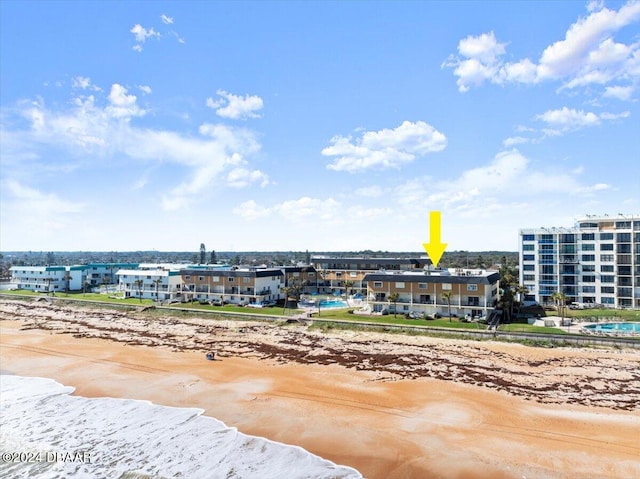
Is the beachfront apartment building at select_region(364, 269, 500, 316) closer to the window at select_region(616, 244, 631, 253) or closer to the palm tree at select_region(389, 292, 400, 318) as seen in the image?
the palm tree at select_region(389, 292, 400, 318)

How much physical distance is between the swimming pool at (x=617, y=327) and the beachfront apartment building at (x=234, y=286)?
4753 cm

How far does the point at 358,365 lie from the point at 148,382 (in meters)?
18.2

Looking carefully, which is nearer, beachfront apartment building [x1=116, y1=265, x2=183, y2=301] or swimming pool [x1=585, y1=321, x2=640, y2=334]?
swimming pool [x1=585, y1=321, x2=640, y2=334]

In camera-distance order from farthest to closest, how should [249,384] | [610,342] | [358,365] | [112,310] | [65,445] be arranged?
[112,310], [610,342], [358,365], [249,384], [65,445]

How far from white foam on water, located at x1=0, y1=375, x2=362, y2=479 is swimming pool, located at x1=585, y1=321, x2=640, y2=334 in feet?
141

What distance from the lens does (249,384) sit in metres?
32.4

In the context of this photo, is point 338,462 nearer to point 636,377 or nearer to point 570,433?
point 570,433

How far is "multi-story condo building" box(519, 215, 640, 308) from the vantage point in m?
64.1

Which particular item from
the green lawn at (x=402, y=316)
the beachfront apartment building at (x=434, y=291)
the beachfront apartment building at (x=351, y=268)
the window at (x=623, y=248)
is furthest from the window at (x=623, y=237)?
the beachfront apartment building at (x=351, y=268)

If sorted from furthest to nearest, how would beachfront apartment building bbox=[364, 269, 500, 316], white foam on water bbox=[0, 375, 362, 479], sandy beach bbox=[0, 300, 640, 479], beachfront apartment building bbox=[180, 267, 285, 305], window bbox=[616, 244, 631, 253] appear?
beachfront apartment building bbox=[180, 267, 285, 305] < window bbox=[616, 244, 631, 253] < beachfront apartment building bbox=[364, 269, 500, 316] < sandy beach bbox=[0, 300, 640, 479] < white foam on water bbox=[0, 375, 362, 479]

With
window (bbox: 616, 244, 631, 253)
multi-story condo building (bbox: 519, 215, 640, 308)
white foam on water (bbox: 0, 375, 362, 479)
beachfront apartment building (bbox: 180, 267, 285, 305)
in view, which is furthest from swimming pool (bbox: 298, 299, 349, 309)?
window (bbox: 616, 244, 631, 253)

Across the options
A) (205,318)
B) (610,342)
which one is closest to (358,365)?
(610,342)

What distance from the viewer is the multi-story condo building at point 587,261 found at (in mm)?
64062

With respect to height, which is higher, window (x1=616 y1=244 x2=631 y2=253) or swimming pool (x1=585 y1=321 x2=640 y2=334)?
window (x1=616 y1=244 x2=631 y2=253)
